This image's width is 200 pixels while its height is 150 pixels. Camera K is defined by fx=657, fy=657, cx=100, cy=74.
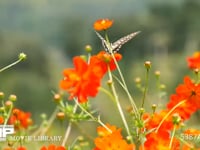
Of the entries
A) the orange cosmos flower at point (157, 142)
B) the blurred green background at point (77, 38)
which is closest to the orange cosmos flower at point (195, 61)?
the orange cosmos flower at point (157, 142)

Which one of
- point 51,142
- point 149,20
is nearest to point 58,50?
point 149,20

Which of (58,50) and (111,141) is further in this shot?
(58,50)

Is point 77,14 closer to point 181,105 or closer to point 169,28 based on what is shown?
point 169,28

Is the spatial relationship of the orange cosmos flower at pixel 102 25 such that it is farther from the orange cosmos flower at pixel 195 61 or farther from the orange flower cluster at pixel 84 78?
the orange cosmos flower at pixel 195 61

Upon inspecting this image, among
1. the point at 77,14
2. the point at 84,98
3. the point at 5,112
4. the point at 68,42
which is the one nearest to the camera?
the point at 84,98

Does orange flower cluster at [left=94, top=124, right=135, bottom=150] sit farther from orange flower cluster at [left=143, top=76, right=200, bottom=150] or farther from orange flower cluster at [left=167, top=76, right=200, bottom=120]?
orange flower cluster at [left=167, top=76, right=200, bottom=120]

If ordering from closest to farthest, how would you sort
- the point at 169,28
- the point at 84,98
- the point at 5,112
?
the point at 84,98 → the point at 5,112 → the point at 169,28

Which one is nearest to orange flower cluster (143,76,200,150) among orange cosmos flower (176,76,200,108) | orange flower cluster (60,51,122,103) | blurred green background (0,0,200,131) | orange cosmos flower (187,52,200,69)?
orange cosmos flower (176,76,200,108)

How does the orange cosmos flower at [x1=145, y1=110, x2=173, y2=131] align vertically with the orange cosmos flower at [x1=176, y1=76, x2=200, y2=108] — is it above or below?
below
